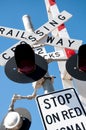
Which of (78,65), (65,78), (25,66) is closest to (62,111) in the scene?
(78,65)

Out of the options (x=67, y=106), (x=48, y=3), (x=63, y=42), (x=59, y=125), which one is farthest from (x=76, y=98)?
(x=48, y=3)

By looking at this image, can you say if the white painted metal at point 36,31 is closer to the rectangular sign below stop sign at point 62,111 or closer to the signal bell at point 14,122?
the signal bell at point 14,122

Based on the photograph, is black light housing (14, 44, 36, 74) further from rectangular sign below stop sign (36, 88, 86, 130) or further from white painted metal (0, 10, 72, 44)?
white painted metal (0, 10, 72, 44)

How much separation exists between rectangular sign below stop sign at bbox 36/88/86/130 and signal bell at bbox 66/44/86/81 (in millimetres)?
179

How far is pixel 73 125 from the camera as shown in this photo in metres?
3.56

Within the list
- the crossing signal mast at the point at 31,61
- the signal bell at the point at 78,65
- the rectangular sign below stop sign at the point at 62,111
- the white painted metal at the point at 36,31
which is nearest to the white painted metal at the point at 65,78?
the crossing signal mast at the point at 31,61

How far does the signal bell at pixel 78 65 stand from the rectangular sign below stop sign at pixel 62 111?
0.18 meters

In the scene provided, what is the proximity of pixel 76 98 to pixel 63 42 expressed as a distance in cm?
125

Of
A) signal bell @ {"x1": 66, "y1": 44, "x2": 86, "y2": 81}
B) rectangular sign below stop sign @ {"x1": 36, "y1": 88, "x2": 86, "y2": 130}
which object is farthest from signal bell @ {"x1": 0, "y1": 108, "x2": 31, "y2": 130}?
signal bell @ {"x1": 66, "y1": 44, "x2": 86, "y2": 81}

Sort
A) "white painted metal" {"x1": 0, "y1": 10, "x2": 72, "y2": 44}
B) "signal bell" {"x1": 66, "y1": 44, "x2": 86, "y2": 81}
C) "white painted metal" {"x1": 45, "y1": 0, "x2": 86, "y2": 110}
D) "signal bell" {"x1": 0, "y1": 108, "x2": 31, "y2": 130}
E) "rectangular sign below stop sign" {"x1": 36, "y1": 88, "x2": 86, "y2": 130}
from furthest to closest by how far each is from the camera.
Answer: "white painted metal" {"x1": 45, "y1": 0, "x2": 86, "y2": 110} < "white painted metal" {"x1": 0, "y1": 10, "x2": 72, "y2": 44} < "signal bell" {"x1": 0, "y1": 108, "x2": 31, "y2": 130} < "signal bell" {"x1": 66, "y1": 44, "x2": 86, "y2": 81} < "rectangular sign below stop sign" {"x1": 36, "y1": 88, "x2": 86, "y2": 130}

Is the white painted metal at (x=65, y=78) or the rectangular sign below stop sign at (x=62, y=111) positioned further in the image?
the white painted metal at (x=65, y=78)

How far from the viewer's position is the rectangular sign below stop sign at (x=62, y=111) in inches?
141

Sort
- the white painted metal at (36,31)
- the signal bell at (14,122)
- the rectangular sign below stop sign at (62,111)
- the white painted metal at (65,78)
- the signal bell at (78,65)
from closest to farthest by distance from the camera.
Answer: the rectangular sign below stop sign at (62,111), the signal bell at (78,65), the signal bell at (14,122), the white painted metal at (36,31), the white painted metal at (65,78)

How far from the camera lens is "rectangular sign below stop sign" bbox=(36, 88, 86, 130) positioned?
3.58m
